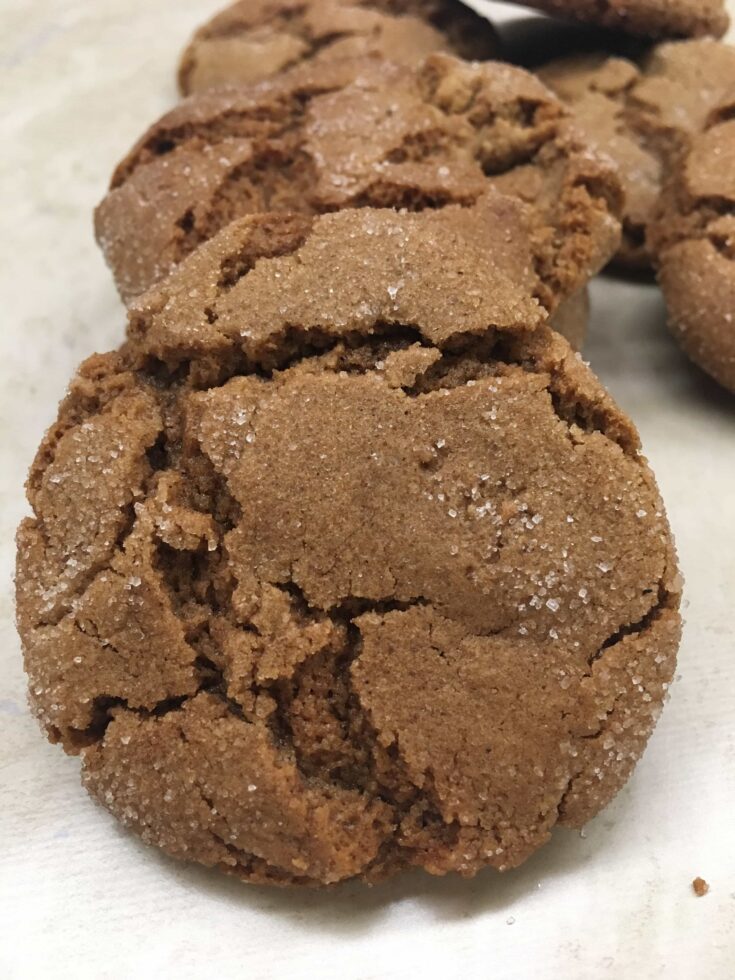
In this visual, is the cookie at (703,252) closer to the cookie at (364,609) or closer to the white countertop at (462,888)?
the white countertop at (462,888)

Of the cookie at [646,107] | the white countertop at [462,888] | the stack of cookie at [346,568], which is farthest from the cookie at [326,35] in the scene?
the white countertop at [462,888]

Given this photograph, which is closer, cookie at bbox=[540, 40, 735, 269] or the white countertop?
the white countertop

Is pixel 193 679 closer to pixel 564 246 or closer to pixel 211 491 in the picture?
pixel 211 491

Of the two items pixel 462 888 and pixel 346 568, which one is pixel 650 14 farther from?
pixel 462 888

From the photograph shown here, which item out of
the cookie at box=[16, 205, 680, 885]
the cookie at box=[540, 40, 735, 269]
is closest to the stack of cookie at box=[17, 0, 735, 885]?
the cookie at box=[16, 205, 680, 885]

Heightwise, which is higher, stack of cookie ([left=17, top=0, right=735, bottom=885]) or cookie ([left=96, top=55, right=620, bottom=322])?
cookie ([left=96, top=55, right=620, bottom=322])

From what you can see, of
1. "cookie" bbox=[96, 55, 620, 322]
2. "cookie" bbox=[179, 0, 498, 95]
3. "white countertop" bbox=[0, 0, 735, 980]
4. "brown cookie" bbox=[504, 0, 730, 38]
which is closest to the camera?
"white countertop" bbox=[0, 0, 735, 980]

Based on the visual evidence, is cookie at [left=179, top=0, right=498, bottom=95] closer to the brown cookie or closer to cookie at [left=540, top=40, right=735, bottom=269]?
the brown cookie
